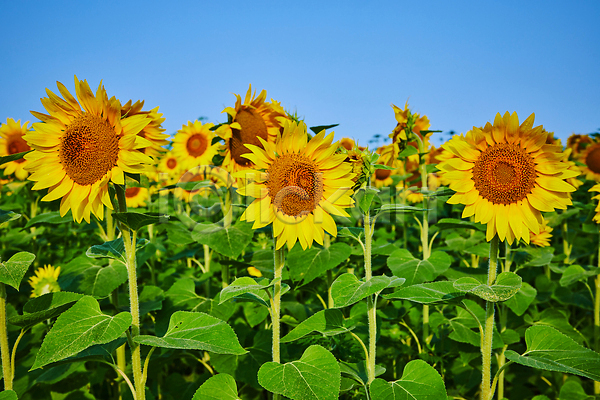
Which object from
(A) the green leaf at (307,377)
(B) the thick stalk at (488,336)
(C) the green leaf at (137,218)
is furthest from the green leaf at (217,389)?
(B) the thick stalk at (488,336)

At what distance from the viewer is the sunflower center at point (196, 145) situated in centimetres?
499

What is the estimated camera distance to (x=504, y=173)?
7.22 feet

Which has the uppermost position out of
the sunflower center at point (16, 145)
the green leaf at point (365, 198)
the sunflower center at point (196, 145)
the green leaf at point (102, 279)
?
the sunflower center at point (196, 145)

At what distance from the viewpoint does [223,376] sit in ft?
6.64

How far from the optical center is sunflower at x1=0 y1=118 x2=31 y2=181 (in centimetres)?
416

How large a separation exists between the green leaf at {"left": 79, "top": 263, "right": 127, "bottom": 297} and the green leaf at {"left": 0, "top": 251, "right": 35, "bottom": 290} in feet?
2.47

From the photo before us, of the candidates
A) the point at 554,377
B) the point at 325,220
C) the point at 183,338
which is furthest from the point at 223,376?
the point at 554,377

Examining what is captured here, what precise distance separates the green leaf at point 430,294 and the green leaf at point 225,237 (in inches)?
43.8

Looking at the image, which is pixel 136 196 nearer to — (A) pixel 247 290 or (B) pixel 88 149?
(B) pixel 88 149

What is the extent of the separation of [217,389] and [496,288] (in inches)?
54.8

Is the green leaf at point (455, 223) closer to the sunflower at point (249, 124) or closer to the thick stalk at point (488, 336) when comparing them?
the thick stalk at point (488, 336)

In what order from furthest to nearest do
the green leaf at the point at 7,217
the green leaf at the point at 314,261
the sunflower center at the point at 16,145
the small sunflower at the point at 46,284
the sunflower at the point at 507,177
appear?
1. the sunflower center at the point at 16,145
2. the small sunflower at the point at 46,284
3. the green leaf at the point at 314,261
4. the sunflower at the point at 507,177
5. the green leaf at the point at 7,217

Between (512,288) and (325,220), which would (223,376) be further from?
(512,288)

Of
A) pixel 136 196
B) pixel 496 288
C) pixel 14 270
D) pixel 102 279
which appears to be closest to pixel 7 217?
pixel 14 270
